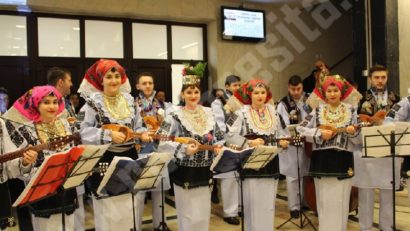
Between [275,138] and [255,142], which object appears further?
[275,138]

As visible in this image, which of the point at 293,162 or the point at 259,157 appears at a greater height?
the point at 259,157

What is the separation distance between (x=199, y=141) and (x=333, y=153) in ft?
4.16

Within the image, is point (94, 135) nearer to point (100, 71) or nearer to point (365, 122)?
point (100, 71)

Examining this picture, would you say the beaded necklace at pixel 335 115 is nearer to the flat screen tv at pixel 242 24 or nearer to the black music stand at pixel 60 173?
the black music stand at pixel 60 173

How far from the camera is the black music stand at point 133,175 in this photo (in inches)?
119

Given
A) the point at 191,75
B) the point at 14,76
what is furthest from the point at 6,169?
the point at 14,76

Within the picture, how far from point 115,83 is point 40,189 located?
1.18m

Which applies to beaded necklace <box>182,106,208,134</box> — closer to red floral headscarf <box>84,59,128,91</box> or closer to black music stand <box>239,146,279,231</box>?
black music stand <box>239,146,279,231</box>

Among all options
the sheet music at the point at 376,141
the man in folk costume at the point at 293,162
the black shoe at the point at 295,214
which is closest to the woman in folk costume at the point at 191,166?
the sheet music at the point at 376,141

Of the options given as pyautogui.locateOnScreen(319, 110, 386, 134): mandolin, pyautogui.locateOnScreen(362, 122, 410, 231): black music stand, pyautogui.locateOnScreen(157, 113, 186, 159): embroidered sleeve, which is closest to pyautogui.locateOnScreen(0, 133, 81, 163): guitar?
pyautogui.locateOnScreen(157, 113, 186, 159): embroidered sleeve

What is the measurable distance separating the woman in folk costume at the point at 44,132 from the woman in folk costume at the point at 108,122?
8.4 inches

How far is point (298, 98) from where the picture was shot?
5.74 metres

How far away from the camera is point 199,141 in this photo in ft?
11.7

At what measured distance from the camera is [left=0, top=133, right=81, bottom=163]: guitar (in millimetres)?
2804
